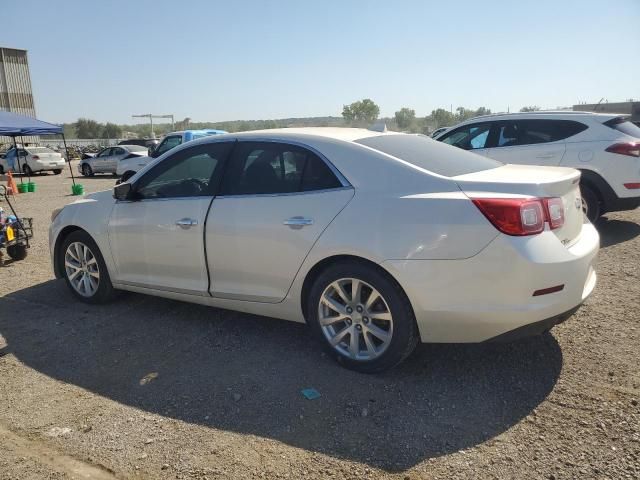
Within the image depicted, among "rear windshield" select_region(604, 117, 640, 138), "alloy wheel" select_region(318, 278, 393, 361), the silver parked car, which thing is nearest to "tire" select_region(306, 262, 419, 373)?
"alloy wheel" select_region(318, 278, 393, 361)

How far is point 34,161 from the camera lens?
2538 centimetres

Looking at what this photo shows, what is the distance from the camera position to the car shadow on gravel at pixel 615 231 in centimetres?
686

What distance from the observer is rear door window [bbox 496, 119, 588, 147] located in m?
7.50

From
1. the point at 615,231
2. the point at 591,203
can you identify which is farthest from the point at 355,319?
the point at 615,231

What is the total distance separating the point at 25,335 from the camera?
4422 mm

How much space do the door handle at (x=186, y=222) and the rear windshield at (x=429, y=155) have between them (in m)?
1.46

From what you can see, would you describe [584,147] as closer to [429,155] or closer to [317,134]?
[429,155]

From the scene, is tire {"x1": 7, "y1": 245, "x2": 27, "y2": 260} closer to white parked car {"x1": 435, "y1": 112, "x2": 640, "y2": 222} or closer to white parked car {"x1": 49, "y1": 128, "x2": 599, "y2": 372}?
white parked car {"x1": 49, "y1": 128, "x2": 599, "y2": 372}

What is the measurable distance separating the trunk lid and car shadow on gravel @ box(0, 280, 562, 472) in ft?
3.18

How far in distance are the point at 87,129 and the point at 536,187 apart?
9043cm

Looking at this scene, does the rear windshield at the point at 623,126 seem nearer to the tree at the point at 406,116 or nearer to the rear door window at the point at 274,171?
the rear door window at the point at 274,171

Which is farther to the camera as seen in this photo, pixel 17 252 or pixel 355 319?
pixel 17 252

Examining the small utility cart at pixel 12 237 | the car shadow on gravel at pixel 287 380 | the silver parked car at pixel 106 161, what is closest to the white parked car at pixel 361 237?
the car shadow on gravel at pixel 287 380

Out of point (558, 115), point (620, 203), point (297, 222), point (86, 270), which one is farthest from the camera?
point (558, 115)
